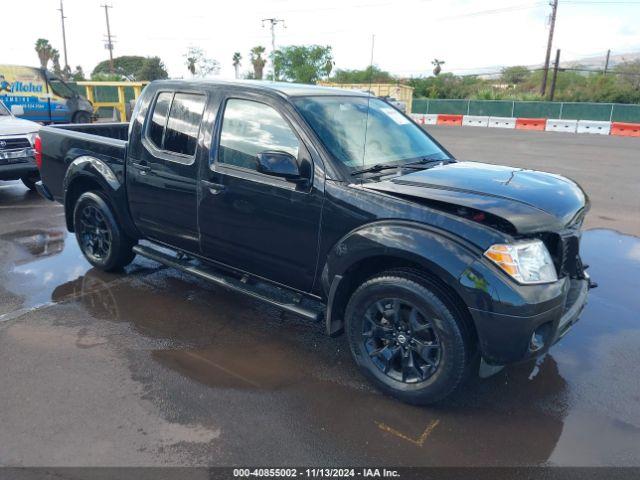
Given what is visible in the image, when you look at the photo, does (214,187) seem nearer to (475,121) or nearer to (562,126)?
(562,126)

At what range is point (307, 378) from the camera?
3.58 metres

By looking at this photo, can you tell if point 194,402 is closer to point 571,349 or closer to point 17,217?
point 571,349

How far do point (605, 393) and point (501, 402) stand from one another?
73cm

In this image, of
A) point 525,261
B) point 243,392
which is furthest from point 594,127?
point 243,392

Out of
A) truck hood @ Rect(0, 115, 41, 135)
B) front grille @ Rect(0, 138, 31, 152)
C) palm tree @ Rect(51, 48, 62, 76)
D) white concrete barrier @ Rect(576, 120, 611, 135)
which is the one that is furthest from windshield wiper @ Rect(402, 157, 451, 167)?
palm tree @ Rect(51, 48, 62, 76)

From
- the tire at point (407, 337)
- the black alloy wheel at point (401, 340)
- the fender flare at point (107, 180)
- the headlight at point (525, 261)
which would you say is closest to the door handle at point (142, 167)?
the fender flare at point (107, 180)

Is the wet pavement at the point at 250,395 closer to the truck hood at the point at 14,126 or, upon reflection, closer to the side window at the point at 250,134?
the side window at the point at 250,134

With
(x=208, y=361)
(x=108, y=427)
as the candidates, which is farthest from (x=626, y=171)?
(x=108, y=427)

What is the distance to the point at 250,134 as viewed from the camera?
389 centimetres

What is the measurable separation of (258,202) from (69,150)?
2.70 meters

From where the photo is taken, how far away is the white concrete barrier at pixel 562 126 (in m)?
28.1

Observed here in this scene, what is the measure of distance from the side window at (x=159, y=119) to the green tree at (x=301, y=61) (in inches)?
2472

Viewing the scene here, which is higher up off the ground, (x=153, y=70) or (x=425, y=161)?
(x=153, y=70)

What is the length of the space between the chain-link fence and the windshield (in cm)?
3345
